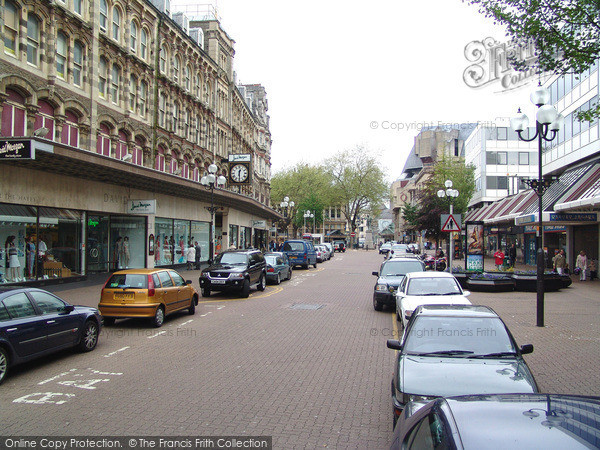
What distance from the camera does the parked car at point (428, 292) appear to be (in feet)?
35.3

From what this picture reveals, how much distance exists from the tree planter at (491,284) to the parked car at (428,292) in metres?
9.21

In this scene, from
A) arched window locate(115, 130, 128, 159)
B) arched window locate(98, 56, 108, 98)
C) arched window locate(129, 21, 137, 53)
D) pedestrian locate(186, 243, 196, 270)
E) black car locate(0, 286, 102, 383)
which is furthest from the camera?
pedestrian locate(186, 243, 196, 270)

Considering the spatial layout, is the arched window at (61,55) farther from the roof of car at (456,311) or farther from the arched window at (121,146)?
the roof of car at (456,311)

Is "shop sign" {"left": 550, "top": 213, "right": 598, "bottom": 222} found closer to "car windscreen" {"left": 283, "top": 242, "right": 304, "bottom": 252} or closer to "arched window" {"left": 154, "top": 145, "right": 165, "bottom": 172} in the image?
"car windscreen" {"left": 283, "top": 242, "right": 304, "bottom": 252}

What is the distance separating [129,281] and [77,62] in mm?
14131

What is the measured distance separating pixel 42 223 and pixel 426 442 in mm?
19067

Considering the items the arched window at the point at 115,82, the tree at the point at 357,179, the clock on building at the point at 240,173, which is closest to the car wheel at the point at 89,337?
the arched window at the point at 115,82

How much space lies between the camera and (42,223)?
18438mm

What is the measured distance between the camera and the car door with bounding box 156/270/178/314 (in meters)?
12.4

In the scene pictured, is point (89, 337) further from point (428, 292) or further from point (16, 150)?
point (16, 150)

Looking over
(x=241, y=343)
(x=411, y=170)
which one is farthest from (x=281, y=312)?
(x=411, y=170)

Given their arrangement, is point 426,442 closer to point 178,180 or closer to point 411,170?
point 178,180

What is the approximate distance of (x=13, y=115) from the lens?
1770cm

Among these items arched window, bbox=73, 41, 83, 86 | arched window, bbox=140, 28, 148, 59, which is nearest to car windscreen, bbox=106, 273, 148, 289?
arched window, bbox=73, 41, 83, 86
